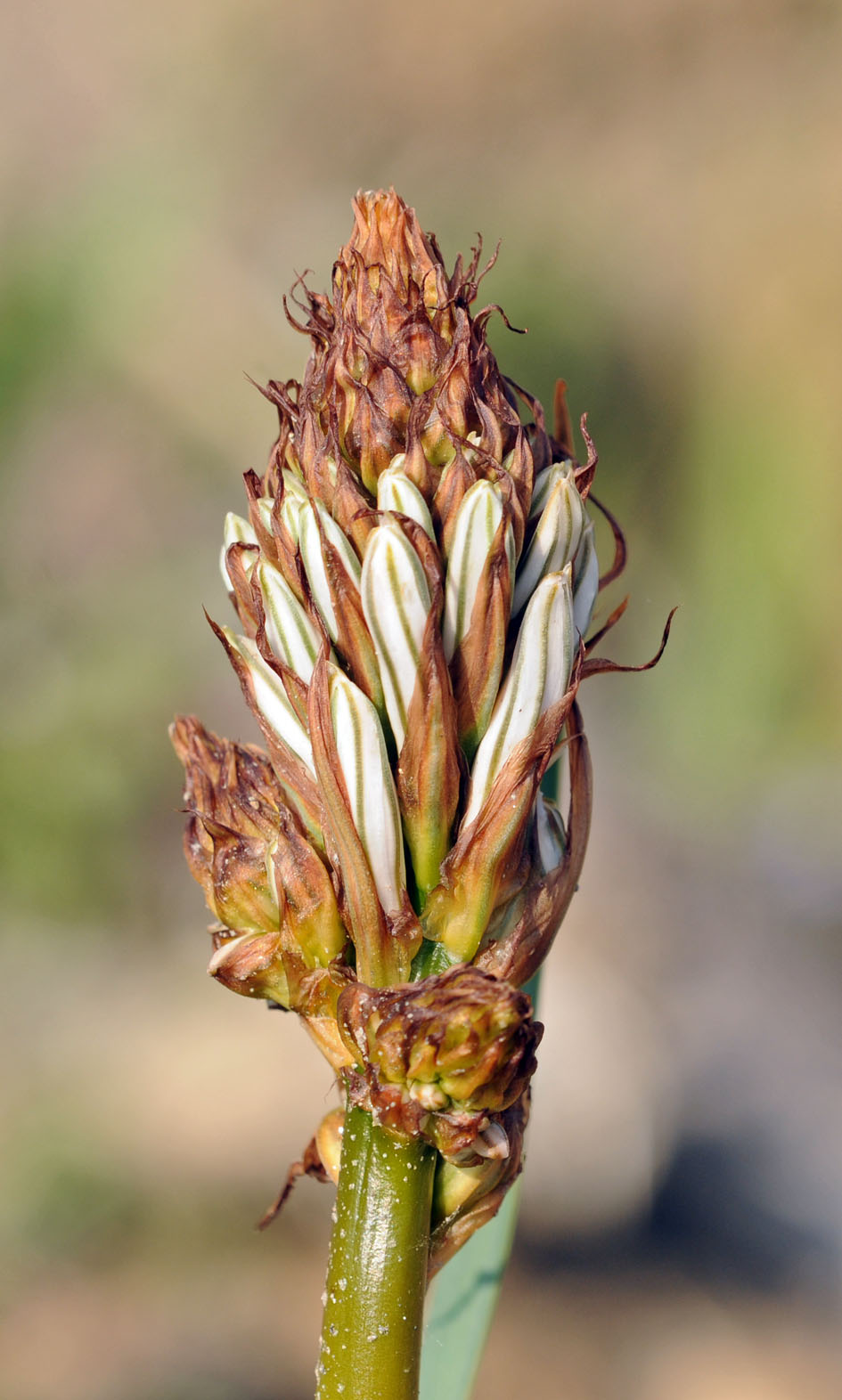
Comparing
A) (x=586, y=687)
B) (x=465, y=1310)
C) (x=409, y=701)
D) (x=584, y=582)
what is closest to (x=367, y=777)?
(x=409, y=701)

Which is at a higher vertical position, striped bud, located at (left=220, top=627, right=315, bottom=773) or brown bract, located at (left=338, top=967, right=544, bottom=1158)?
striped bud, located at (left=220, top=627, right=315, bottom=773)

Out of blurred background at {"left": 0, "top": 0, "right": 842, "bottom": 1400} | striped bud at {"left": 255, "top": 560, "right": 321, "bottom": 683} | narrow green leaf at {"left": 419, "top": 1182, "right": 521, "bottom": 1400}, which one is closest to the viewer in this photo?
striped bud at {"left": 255, "top": 560, "right": 321, "bottom": 683}

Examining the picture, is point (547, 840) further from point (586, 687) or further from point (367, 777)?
point (586, 687)

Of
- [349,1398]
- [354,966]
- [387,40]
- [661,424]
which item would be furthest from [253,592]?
[387,40]

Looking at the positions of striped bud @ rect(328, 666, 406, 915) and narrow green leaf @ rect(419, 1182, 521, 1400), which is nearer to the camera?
striped bud @ rect(328, 666, 406, 915)

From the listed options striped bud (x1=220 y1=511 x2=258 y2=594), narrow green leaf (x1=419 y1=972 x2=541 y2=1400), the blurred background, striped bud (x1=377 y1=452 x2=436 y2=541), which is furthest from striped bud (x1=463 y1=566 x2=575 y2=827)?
the blurred background

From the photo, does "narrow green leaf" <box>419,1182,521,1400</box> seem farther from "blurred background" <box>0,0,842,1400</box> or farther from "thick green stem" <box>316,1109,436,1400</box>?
"blurred background" <box>0,0,842,1400</box>

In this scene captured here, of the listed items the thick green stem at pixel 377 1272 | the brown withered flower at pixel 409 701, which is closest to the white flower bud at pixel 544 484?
the brown withered flower at pixel 409 701
